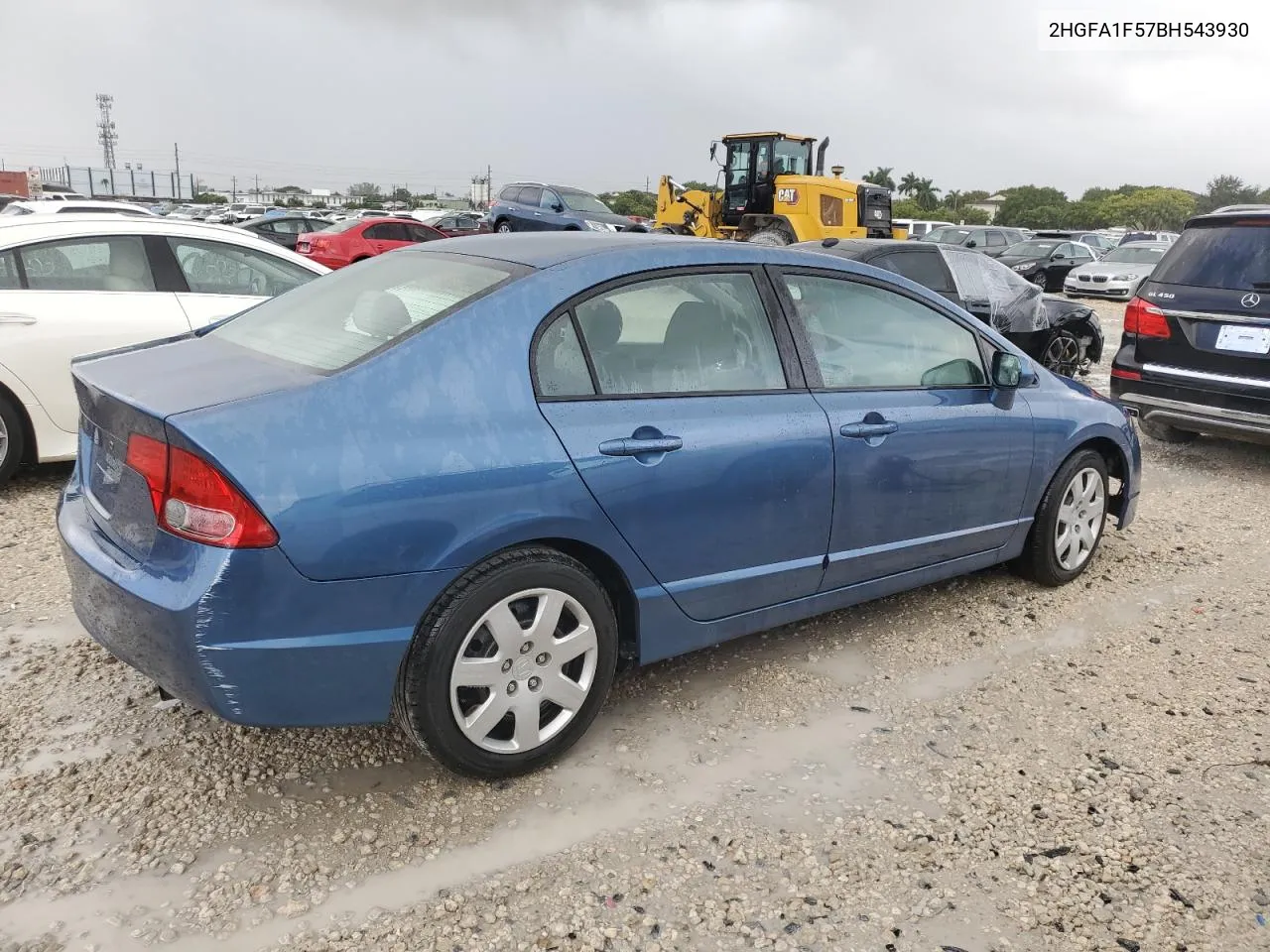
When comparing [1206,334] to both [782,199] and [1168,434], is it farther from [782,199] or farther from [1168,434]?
[782,199]

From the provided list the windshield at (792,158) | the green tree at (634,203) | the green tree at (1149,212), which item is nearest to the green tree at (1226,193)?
the green tree at (1149,212)

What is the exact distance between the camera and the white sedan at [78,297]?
4.97 m

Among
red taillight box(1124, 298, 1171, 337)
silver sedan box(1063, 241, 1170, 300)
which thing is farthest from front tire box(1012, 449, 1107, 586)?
silver sedan box(1063, 241, 1170, 300)

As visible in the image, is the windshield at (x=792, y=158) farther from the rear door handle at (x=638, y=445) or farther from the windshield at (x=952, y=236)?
the rear door handle at (x=638, y=445)

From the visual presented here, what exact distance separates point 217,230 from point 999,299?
6642 millimetres

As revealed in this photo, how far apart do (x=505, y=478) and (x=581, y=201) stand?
23612 mm

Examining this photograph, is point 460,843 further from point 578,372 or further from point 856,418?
point 856,418

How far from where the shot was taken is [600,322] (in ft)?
9.52

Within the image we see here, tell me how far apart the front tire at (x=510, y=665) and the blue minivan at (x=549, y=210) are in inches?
853

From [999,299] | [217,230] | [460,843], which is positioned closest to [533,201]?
[999,299]

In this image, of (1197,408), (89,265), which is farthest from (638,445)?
(1197,408)

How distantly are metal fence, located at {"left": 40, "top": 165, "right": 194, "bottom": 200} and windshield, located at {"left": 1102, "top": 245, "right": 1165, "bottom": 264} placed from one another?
74.1 metres

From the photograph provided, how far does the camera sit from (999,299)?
882 cm

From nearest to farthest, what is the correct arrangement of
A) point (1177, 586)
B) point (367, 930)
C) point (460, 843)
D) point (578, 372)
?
point (367, 930) → point (460, 843) → point (578, 372) → point (1177, 586)
